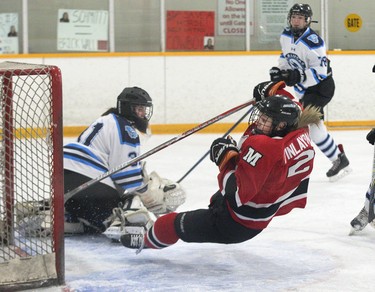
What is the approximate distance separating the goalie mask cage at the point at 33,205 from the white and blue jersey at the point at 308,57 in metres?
2.58

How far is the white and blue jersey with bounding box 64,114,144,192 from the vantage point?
11.9ft

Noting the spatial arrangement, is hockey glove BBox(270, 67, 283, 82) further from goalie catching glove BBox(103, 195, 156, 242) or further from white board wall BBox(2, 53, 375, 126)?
white board wall BBox(2, 53, 375, 126)

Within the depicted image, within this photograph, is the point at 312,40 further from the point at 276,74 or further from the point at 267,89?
the point at 267,89

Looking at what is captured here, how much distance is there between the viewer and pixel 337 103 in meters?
8.29

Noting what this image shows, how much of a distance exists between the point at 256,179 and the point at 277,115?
250mm

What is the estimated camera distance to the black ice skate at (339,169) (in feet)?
17.6

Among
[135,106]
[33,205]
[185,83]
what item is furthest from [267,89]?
[185,83]

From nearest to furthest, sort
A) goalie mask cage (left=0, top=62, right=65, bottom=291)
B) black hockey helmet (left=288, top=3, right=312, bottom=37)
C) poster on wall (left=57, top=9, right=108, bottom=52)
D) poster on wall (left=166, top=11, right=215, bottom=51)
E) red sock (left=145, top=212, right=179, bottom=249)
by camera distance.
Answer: goalie mask cage (left=0, top=62, right=65, bottom=291) → red sock (left=145, top=212, right=179, bottom=249) → black hockey helmet (left=288, top=3, right=312, bottom=37) → poster on wall (left=57, top=9, right=108, bottom=52) → poster on wall (left=166, top=11, right=215, bottom=51)

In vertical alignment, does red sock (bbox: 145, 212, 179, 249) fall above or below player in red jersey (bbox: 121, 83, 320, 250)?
below

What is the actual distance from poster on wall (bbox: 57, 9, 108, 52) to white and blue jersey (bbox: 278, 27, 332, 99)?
296cm

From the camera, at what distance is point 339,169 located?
5398 millimetres

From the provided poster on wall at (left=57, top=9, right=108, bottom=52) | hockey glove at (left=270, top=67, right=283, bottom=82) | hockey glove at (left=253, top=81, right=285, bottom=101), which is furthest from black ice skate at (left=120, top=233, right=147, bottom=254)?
poster on wall at (left=57, top=9, right=108, bottom=52)

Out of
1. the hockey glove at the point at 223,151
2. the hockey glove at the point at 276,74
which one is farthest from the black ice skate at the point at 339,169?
the hockey glove at the point at 223,151

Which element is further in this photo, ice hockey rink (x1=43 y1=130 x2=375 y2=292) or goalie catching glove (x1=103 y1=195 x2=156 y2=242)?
goalie catching glove (x1=103 y1=195 x2=156 y2=242)
